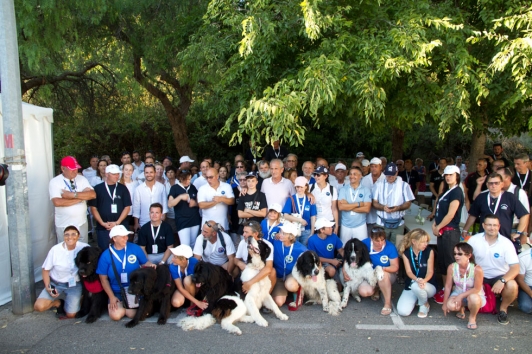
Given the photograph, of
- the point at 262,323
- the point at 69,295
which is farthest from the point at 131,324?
the point at 262,323

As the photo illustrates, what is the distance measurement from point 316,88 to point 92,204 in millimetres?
3828

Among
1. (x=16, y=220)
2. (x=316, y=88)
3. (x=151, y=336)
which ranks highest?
(x=316, y=88)

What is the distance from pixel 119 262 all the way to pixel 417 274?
12.6ft

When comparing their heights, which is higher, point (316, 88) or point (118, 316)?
point (316, 88)

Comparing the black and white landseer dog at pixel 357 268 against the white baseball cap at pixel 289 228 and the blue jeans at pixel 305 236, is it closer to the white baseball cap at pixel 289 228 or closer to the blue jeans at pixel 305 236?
the white baseball cap at pixel 289 228

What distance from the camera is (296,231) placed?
234 inches

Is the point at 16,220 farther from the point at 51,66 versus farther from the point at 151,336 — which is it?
the point at 51,66

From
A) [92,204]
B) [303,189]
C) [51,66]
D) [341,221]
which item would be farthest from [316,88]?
[51,66]

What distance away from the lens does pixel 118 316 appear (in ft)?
17.4

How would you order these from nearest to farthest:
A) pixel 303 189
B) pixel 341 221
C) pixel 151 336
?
pixel 151 336, pixel 303 189, pixel 341 221

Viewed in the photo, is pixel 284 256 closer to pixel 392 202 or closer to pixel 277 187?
pixel 277 187

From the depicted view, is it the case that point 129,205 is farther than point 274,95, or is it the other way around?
point 129,205

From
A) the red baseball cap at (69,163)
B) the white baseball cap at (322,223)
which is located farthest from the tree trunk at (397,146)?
the red baseball cap at (69,163)

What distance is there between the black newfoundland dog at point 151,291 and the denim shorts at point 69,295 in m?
0.82
